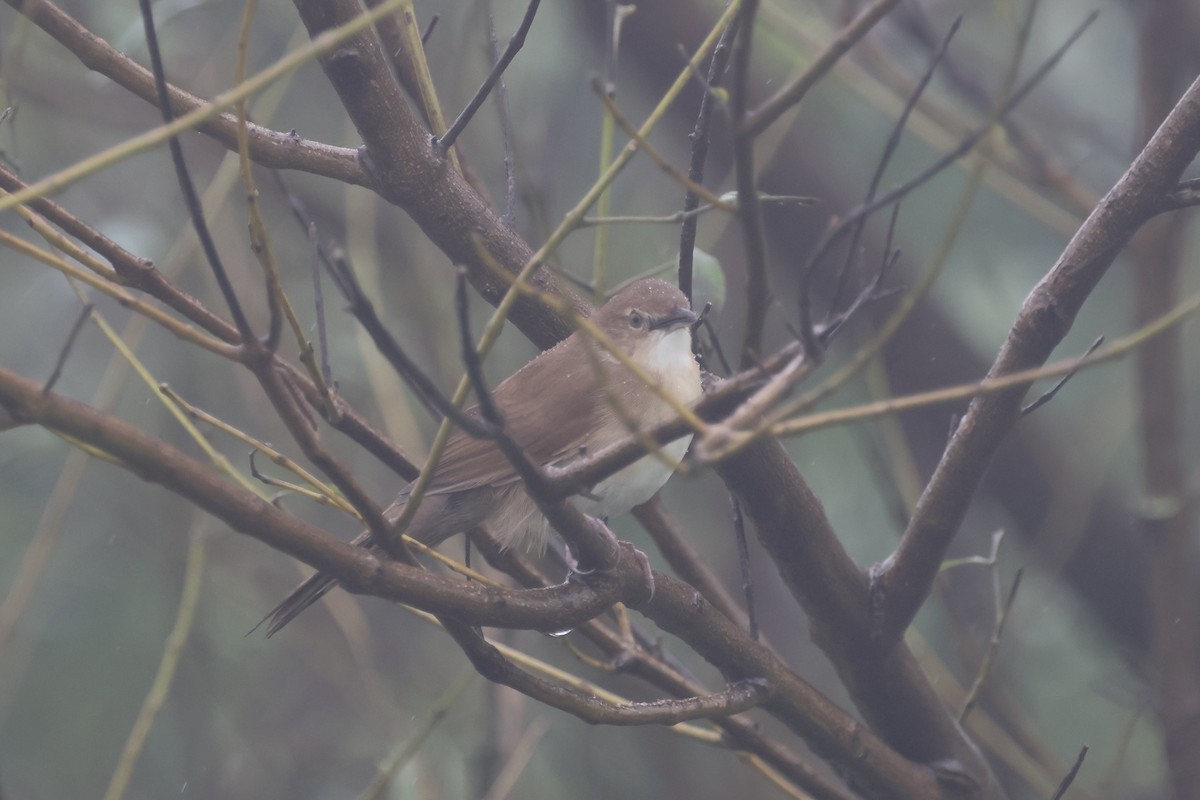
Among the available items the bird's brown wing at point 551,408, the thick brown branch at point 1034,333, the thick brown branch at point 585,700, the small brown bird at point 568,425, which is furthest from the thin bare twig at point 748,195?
the bird's brown wing at point 551,408

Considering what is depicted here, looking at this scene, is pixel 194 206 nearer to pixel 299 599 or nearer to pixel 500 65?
pixel 500 65

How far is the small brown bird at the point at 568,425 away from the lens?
3.01 metres

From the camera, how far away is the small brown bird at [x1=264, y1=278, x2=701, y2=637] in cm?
301

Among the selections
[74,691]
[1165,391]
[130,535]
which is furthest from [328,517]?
[1165,391]

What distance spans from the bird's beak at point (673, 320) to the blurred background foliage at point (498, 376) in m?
1.29

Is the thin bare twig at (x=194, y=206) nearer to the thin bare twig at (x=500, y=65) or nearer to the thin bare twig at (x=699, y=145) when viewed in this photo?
the thin bare twig at (x=500, y=65)

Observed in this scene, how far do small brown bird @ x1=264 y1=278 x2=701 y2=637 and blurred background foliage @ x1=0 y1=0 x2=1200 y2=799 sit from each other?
132 centimetres

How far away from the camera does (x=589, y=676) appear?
5820 millimetres

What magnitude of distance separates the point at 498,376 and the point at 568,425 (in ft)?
6.97

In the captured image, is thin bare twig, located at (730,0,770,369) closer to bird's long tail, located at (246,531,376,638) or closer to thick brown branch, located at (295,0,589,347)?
thick brown branch, located at (295,0,589,347)

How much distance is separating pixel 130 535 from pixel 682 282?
14.5 ft

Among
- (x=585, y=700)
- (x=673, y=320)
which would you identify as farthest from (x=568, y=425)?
(x=585, y=700)

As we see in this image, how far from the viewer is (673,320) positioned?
358cm

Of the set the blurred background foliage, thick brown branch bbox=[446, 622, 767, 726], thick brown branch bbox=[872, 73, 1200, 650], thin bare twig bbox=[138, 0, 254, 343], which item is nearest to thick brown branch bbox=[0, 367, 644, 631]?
thick brown branch bbox=[446, 622, 767, 726]
